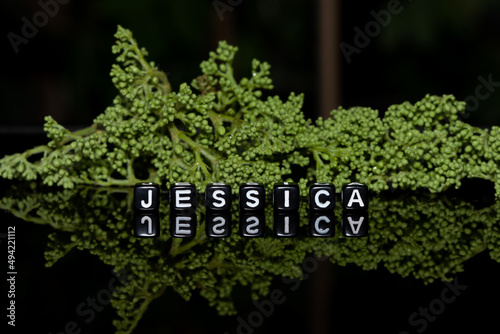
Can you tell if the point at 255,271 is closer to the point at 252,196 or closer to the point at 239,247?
the point at 239,247

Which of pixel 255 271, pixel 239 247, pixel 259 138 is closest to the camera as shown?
pixel 255 271

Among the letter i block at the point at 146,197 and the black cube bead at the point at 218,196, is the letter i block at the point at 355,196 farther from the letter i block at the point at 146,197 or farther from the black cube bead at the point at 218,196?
the letter i block at the point at 146,197

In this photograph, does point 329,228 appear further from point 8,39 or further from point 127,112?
point 8,39

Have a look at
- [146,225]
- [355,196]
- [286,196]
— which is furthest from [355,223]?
[146,225]

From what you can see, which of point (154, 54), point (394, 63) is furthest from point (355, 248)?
point (394, 63)

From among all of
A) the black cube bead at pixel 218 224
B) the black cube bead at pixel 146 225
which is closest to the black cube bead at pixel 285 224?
the black cube bead at pixel 218 224

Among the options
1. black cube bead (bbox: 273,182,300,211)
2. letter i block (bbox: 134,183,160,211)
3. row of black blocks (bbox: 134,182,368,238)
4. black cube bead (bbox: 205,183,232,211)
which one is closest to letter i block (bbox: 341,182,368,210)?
row of black blocks (bbox: 134,182,368,238)
